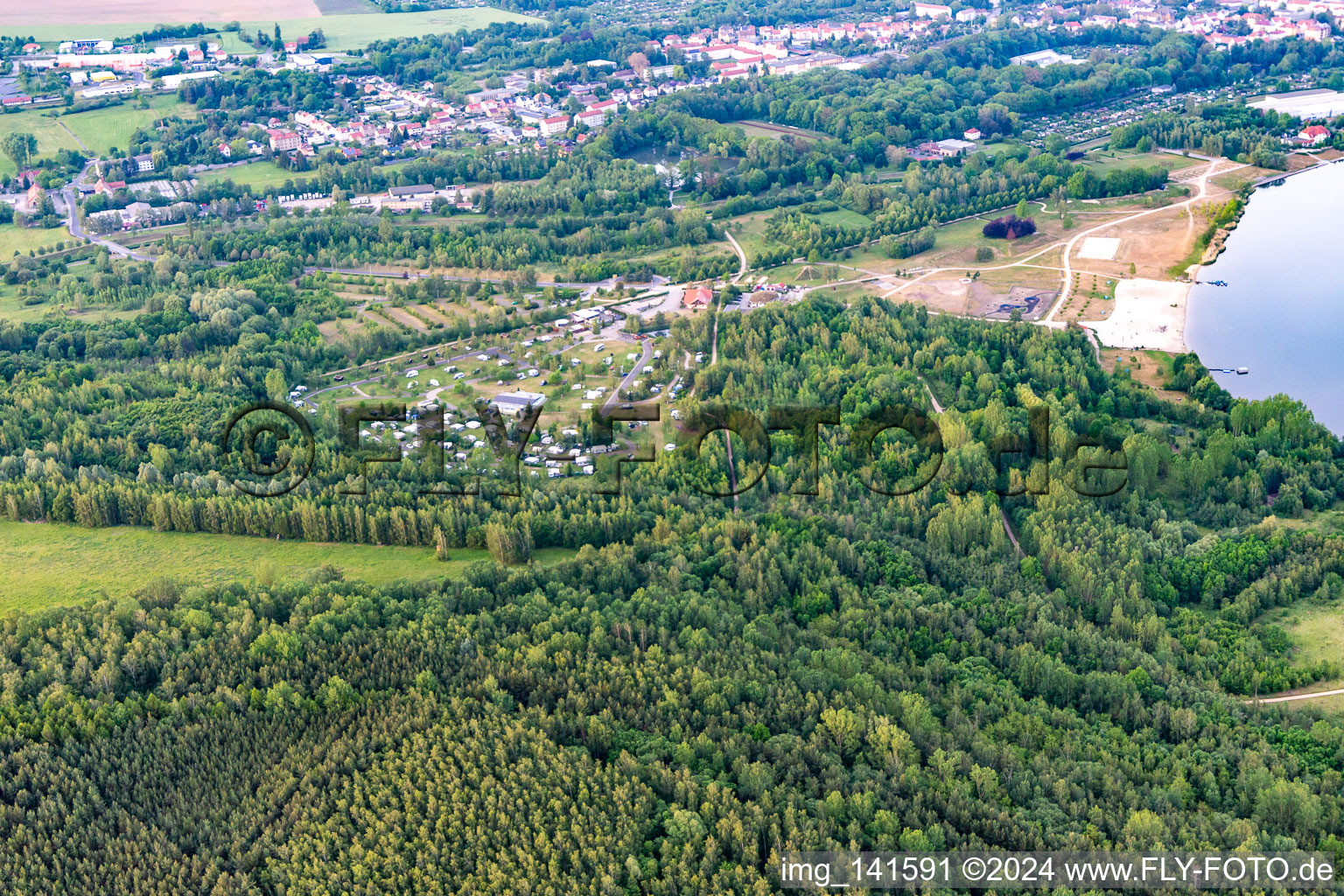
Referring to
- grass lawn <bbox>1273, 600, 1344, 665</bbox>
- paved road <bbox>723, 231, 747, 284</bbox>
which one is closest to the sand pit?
paved road <bbox>723, 231, 747, 284</bbox>

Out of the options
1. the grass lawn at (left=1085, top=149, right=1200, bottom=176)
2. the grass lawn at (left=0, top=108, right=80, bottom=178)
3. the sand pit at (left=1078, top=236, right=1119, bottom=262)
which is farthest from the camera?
the grass lawn at (left=0, top=108, right=80, bottom=178)

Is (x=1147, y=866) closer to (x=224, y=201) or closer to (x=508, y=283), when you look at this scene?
(x=508, y=283)

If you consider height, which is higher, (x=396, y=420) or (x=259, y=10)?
(x=259, y=10)

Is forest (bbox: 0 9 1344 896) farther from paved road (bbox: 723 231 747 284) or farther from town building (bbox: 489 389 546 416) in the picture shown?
town building (bbox: 489 389 546 416)

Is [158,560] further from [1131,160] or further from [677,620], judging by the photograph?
[1131,160]

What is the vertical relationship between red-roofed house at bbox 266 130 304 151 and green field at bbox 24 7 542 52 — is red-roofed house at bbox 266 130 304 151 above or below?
below

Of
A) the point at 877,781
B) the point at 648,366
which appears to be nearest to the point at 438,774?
the point at 877,781

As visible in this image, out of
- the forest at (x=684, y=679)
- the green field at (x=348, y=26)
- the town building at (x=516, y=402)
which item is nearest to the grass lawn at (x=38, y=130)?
the green field at (x=348, y=26)

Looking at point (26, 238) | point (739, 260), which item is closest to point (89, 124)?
point (26, 238)
